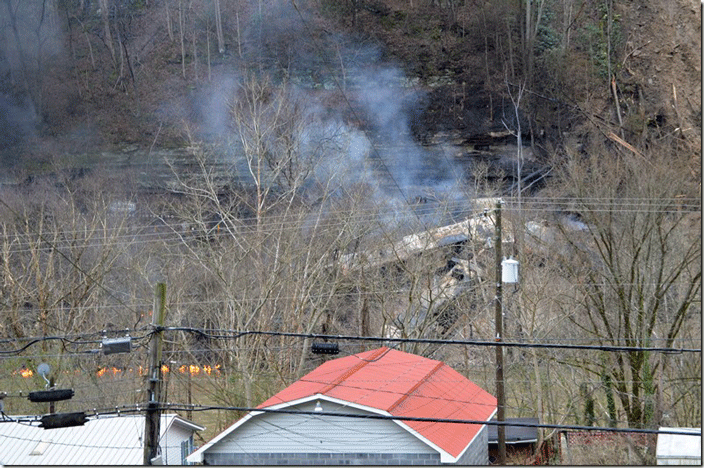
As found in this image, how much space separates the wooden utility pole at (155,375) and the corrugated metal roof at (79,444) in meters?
3.08

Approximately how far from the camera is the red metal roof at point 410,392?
11.4 metres

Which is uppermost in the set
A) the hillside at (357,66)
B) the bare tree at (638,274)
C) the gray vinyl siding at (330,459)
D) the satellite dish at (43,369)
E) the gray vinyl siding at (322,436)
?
the hillside at (357,66)

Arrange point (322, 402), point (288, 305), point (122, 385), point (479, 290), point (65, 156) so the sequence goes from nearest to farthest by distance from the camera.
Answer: point (322, 402) < point (122, 385) < point (288, 305) < point (479, 290) < point (65, 156)

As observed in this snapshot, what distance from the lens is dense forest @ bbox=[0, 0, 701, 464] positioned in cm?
1798

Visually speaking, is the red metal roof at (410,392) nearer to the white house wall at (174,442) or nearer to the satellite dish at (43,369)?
the white house wall at (174,442)

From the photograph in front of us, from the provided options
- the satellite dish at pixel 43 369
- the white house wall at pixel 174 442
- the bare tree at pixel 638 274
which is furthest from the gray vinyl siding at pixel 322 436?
the bare tree at pixel 638 274

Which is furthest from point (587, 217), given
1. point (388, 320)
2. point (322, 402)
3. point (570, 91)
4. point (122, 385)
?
point (570, 91)

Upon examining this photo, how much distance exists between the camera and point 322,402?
11.7 meters

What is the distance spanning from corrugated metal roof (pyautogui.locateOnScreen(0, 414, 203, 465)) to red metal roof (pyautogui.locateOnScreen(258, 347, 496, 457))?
2.03m

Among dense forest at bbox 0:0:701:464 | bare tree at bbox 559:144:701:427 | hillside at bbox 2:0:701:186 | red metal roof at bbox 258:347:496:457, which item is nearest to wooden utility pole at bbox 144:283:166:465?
red metal roof at bbox 258:347:496:457

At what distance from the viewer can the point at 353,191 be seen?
82.0ft

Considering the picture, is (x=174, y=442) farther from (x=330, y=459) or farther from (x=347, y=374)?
(x=330, y=459)

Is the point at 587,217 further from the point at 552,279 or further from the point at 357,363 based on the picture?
the point at 357,363

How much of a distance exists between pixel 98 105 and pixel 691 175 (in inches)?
907
